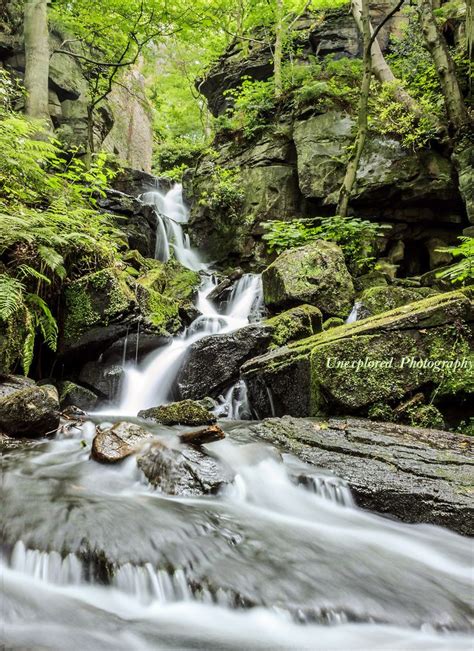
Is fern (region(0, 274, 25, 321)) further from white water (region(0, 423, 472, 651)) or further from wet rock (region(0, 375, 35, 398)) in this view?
white water (region(0, 423, 472, 651))

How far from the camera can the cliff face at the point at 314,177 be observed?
30.1ft

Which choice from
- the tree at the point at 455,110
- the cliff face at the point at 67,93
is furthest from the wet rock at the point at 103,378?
the tree at the point at 455,110

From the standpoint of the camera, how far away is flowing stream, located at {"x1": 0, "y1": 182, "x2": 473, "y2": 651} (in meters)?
1.74

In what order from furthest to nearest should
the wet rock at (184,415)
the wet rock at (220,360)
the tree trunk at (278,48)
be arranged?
the tree trunk at (278,48) → the wet rock at (220,360) → the wet rock at (184,415)

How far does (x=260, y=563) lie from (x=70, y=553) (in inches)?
43.2

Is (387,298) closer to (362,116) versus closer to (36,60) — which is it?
(362,116)

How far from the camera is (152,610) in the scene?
1865 millimetres

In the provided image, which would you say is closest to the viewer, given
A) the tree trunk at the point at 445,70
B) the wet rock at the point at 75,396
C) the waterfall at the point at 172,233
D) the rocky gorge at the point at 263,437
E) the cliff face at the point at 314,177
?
the rocky gorge at the point at 263,437

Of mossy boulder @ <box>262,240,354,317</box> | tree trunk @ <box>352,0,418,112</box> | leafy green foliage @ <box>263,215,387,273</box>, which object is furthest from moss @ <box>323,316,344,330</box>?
tree trunk @ <box>352,0,418,112</box>

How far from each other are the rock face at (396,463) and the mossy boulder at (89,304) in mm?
3607

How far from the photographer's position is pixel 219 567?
2.12 m

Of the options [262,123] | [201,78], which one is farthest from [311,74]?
[201,78]

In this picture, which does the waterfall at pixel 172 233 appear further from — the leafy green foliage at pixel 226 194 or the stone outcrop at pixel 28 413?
the stone outcrop at pixel 28 413

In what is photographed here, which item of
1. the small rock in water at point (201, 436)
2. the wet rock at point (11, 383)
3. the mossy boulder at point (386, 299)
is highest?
the mossy boulder at point (386, 299)
